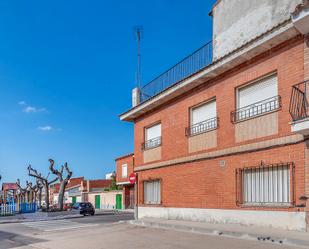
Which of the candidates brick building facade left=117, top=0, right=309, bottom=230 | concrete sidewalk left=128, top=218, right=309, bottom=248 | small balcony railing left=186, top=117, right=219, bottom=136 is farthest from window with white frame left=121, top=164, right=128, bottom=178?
concrete sidewalk left=128, top=218, right=309, bottom=248

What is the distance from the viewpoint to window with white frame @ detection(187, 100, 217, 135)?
54.0ft

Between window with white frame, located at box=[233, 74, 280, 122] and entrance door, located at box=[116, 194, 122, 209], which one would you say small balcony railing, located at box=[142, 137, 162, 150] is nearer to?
window with white frame, located at box=[233, 74, 280, 122]

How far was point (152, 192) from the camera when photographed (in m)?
21.5

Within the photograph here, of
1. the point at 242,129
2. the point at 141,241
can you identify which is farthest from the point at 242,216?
the point at 141,241

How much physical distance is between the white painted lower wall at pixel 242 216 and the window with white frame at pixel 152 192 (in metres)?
0.87

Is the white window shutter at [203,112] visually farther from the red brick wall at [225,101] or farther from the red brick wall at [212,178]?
the red brick wall at [212,178]

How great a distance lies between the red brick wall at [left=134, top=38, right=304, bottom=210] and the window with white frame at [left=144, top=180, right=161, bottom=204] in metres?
0.33

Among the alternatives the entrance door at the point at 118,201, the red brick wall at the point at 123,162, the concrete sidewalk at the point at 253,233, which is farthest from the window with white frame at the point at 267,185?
the entrance door at the point at 118,201

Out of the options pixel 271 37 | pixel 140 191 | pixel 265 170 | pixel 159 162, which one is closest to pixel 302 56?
pixel 271 37

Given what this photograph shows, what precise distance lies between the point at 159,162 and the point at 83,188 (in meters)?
50.3

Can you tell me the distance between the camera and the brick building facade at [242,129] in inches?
475

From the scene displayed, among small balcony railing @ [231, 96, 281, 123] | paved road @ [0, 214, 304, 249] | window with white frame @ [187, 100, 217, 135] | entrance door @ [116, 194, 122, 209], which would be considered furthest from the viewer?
entrance door @ [116, 194, 122, 209]

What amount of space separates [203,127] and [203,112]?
61 cm

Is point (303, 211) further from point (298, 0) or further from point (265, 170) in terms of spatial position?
point (298, 0)
